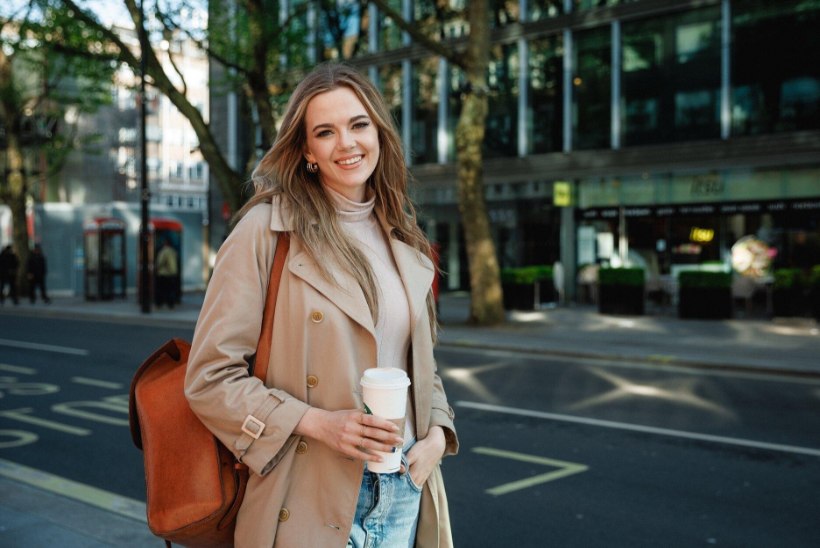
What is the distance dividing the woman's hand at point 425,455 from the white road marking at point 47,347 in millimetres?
12371

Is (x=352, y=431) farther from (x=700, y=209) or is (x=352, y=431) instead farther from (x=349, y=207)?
(x=700, y=209)

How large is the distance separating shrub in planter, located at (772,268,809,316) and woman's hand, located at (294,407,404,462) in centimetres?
1726

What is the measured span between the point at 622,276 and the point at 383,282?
1836 cm

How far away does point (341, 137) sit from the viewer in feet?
7.27

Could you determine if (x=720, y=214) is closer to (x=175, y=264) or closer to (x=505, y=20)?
(x=505, y=20)

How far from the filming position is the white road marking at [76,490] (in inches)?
199

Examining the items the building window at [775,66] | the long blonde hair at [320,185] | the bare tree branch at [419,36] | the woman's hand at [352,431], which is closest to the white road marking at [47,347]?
the bare tree branch at [419,36]

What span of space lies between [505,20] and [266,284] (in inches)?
998

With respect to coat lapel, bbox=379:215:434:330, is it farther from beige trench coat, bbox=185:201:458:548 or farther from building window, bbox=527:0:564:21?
building window, bbox=527:0:564:21

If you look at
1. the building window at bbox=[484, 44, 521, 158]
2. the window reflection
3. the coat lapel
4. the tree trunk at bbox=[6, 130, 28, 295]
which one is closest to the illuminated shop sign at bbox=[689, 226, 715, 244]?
the building window at bbox=[484, 44, 521, 158]

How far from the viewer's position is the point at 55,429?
310 inches

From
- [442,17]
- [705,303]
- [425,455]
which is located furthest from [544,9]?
[425,455]

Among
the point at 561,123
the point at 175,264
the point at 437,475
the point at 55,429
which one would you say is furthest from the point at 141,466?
the point at 561,123

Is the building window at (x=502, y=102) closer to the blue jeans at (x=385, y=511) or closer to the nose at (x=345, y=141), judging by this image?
the nose at (x=345, y=141)
